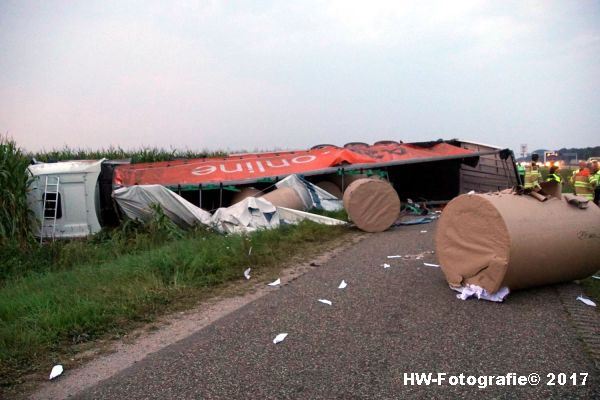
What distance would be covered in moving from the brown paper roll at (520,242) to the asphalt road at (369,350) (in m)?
0.27

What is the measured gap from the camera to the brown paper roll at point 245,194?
41.3 ft

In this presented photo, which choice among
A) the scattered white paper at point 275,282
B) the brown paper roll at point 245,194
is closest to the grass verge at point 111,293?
the scattered white paper at point 275,282

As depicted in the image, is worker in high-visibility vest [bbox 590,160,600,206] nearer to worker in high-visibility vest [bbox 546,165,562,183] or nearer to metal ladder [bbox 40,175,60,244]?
worker in high-visibility vest [bbox 546,165,562,183]

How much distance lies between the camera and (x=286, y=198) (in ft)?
37.8

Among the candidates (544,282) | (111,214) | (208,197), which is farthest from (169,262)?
(208,197)

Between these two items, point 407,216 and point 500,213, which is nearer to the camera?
point 500,213

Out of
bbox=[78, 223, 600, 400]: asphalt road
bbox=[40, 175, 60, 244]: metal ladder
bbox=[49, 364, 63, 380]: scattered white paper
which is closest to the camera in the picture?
bbox=[78, 223, 600, 400]: asphalt road

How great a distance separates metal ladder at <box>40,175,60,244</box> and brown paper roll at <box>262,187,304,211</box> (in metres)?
5.03

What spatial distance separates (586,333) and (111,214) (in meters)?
10.8

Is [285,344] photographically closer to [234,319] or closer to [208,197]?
[234,319]

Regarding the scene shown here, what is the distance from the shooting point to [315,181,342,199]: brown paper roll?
14076 mm

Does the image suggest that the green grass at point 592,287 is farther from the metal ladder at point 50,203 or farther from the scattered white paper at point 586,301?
the metal ladder at point 50,203

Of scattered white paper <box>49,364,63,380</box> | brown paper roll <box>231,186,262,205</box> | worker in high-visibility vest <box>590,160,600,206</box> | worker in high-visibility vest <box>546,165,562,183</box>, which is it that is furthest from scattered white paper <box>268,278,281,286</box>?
worker in high-visibility vest <box>590,160,600,206</box>

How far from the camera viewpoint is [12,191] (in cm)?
1042
